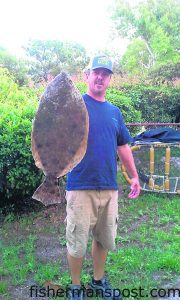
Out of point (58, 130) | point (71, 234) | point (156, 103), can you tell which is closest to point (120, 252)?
point (71, 234)

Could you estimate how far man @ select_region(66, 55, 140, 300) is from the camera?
9.69ft

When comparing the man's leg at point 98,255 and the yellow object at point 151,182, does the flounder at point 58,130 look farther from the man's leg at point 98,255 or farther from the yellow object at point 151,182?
the yellow object at point 151,182

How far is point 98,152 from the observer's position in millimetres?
2977

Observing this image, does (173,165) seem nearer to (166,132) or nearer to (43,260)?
(166,132)

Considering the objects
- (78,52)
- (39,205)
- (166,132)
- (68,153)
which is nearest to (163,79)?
(166,132)

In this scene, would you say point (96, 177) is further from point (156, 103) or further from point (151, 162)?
point (156, 103)

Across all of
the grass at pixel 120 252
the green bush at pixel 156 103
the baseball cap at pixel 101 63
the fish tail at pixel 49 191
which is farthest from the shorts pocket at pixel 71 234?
the green bush at pixel 156 103

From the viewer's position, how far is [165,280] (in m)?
3.78

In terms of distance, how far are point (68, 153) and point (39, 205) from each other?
131 inches

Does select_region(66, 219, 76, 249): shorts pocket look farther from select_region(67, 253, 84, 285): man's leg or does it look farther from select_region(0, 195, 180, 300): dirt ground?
select_region(0, 195, 180, 300): dirt ground

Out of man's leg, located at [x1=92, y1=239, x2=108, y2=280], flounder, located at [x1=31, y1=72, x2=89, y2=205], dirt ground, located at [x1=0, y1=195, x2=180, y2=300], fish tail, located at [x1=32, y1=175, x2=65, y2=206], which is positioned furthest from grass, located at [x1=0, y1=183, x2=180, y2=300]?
flounder, located at [x1=31, y1=72, x2=89, y2=205]

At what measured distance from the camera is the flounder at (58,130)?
2299 mm

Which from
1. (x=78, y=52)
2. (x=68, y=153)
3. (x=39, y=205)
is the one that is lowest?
(x=39, y=205)

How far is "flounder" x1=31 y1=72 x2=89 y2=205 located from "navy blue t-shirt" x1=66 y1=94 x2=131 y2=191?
1.74ft
